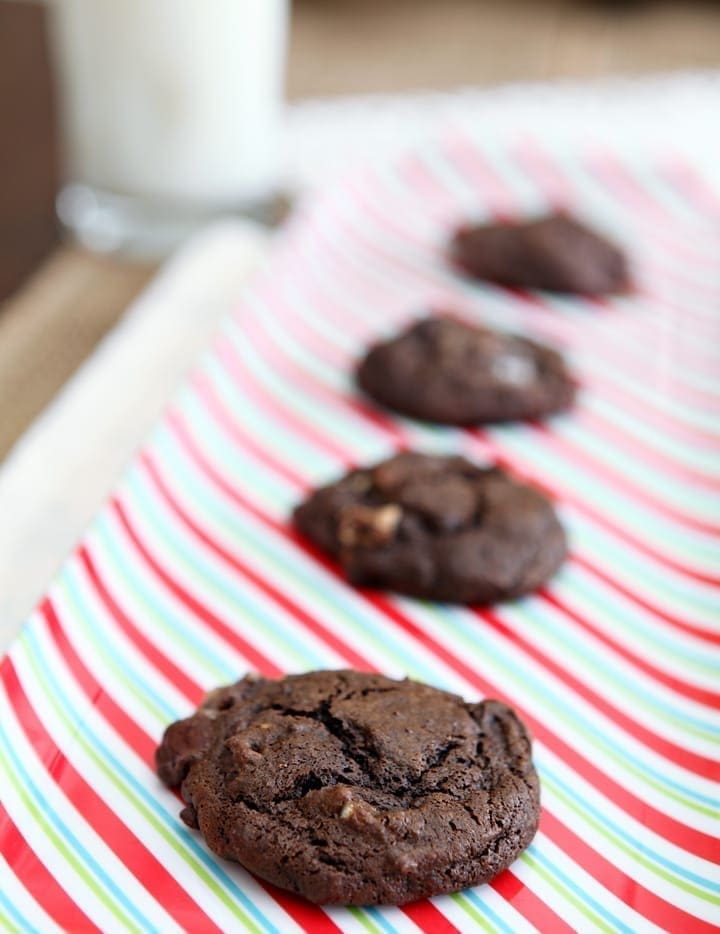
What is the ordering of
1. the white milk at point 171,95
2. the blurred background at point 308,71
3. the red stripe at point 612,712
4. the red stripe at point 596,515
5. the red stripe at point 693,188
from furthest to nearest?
the red stripe at point 693,188 < the white milk at point 171,95 < the blurred background at point 308,71 < the red stripe at point 596,515 < the red stripe at point 612,712

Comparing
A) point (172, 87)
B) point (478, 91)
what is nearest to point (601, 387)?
point (172, 87)

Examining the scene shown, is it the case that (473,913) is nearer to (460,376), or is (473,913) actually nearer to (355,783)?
(355,783)

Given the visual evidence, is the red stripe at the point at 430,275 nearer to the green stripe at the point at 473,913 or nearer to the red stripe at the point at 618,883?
the red stripe at the point at 618,883

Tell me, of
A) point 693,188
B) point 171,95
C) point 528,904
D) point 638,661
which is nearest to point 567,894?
point 528,904

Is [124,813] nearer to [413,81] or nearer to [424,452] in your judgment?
[424,452]

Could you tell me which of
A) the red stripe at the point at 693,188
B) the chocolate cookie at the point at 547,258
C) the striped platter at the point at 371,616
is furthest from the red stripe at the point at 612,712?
the red stripe at the point at 693,188
